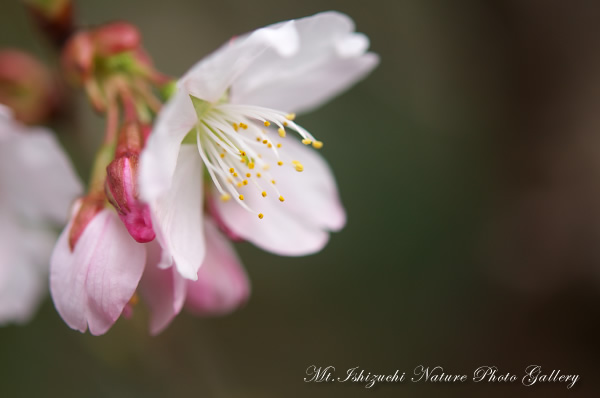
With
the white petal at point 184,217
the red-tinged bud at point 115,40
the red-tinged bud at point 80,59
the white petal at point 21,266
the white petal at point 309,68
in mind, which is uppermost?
the white petal at point 309,68

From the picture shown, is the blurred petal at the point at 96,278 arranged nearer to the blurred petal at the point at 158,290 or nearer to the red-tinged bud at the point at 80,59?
the blurred petal at the point at 158,290

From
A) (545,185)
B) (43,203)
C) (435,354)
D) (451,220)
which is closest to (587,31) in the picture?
(545,185)

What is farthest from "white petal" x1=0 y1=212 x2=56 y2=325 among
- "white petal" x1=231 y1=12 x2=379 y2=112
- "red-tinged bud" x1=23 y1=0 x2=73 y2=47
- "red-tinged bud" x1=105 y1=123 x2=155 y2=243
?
"white petal" x1=231 y1=12 x2=379 y2=112

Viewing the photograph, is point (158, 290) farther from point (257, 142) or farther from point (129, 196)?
point (257, 142)

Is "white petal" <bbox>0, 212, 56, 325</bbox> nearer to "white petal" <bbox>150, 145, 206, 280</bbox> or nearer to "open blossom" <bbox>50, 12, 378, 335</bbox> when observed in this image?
"open blossom" <bbox>50, 12, 378, 335</bbox>

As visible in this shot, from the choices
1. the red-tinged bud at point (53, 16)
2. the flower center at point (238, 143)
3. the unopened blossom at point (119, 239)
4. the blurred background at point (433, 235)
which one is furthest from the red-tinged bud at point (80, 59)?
the blurred background at point (433, 235)

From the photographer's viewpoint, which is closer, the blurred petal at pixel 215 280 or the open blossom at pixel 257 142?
the open blossom at pixel 257 142
